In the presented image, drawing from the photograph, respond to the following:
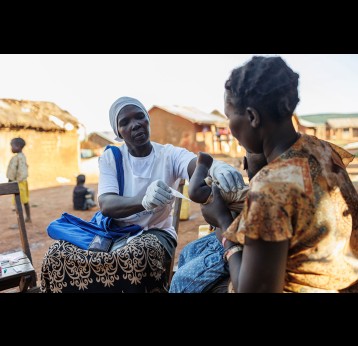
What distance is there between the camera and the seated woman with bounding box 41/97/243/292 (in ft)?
6.59

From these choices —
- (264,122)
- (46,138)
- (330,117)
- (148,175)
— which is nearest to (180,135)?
(46,138)

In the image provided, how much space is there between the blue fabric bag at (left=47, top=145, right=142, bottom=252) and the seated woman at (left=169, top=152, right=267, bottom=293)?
26.1 inches

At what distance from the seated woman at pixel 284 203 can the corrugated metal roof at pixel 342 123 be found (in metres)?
20.7

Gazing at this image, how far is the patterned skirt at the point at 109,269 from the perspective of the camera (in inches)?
78.9

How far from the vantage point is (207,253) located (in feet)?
5.86

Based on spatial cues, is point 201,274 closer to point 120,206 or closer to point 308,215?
point 308,215

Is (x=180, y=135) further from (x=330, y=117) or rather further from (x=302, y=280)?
(x=302, y=280)

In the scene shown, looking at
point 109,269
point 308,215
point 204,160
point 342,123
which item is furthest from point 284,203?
point 342,123

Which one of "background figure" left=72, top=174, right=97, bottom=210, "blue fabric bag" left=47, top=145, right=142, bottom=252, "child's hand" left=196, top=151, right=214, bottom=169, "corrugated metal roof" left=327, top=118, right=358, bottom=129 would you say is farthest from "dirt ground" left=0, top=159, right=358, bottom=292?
"corrugated metal roof" left=327, top=118, right=358, bottom=129

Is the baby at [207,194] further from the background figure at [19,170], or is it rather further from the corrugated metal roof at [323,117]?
the corrugated metal roof at [323,117]

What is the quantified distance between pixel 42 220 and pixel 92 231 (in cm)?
569
